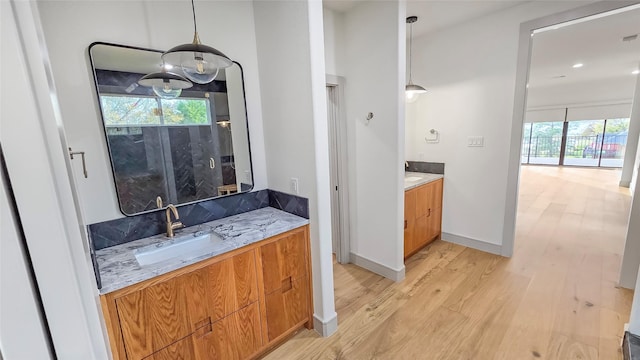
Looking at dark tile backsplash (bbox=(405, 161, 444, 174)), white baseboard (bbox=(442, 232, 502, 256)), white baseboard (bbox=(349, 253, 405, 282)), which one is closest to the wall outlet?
dark tile backsplash (bbox=(405, 161, 444, 174))

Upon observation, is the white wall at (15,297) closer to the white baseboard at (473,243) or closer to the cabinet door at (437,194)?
the cabinet door at (437,194)

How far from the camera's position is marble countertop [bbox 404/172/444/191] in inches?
114

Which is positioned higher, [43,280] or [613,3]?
[613,3]

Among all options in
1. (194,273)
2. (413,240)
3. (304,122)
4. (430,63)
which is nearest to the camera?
(194,273)

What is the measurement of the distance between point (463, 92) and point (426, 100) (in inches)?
17.7

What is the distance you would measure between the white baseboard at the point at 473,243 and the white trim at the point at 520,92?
0.23 feet

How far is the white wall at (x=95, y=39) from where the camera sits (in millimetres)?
1402

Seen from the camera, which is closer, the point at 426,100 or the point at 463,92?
the point at 463,92

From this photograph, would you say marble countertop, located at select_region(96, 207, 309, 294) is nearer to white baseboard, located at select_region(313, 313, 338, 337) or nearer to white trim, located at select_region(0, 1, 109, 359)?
white baseboard, located at select_region(313, 313, 338, 337)

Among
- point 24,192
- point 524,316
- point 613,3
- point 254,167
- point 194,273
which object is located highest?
point 613,3

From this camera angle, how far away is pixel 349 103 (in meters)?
2.77

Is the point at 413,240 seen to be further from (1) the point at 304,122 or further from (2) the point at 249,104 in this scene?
(2) the point at 249,104

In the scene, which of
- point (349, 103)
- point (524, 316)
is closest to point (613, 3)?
point (349, 103)

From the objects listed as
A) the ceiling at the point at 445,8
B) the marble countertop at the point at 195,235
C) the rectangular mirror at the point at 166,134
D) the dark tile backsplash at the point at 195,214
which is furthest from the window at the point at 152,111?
the ceiling at the point at 445,8
